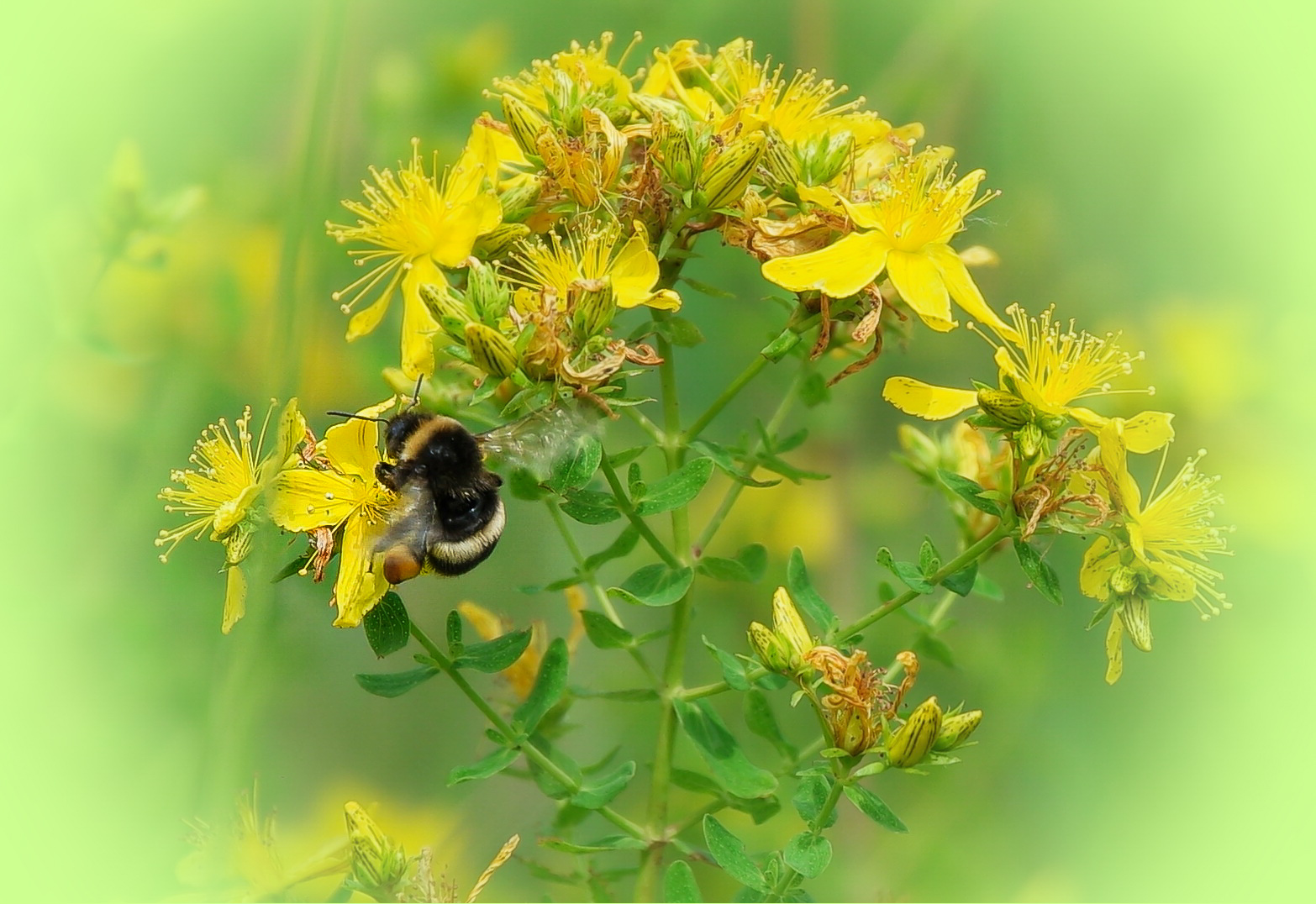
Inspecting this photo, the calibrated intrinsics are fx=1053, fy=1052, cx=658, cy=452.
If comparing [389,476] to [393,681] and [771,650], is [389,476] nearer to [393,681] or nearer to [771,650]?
[393,681]

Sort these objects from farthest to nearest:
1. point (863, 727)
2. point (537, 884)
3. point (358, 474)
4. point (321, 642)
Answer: point (537, 884), point (321, 642), point (358, 474), point (863, 727)

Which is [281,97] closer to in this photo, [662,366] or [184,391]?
[184,391]

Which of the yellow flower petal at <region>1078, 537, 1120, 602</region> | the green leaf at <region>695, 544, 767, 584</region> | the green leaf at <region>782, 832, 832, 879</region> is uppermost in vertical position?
the yellow flower petal at <region>1078, 537, 1120, 602</region>

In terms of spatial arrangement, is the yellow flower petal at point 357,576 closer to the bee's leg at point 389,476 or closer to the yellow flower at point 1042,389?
the bee's leg at point 389,476

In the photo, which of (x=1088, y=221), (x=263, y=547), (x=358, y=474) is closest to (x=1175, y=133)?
(x=1088, y=221)

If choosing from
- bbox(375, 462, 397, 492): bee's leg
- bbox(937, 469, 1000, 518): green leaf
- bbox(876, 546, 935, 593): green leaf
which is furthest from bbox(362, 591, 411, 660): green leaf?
bbox(937, 469, 1000, 518): green leaf

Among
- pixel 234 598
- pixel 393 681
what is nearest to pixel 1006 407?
pixel 393 681

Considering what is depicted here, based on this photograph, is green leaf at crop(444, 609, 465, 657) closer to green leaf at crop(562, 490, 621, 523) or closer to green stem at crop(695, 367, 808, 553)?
green leaf at crop(562, 490, 621, 523)
